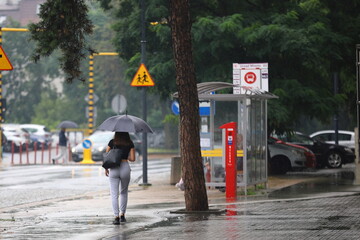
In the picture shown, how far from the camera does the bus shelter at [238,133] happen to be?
2273cm

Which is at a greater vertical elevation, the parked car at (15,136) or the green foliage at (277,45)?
the green foliage at (277,45)

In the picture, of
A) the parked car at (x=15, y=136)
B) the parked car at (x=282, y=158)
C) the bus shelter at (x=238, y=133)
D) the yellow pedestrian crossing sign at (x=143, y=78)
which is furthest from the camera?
the parked car at (x=15, y=136)

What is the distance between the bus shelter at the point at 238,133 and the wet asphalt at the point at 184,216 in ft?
2.48

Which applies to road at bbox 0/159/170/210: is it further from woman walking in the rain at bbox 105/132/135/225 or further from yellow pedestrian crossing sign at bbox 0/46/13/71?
yellow pedestrian crossing sign at bbox 0/46/13/71

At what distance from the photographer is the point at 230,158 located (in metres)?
21.5

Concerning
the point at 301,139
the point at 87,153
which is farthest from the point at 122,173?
the point at 87,153

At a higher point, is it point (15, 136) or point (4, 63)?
point (15, 136)

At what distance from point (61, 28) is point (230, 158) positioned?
5212mm

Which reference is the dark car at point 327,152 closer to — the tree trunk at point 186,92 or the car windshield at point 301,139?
the car windshield at point 301,139

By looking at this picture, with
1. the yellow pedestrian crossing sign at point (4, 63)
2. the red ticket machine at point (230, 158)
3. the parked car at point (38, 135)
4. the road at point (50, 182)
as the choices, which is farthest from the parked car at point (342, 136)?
the yellow pedestrian crossing sign at point (4, 63)

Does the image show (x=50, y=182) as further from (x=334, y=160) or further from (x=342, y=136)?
(x=342, y=136)

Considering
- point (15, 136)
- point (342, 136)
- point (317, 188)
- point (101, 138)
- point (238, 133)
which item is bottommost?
point (317, 188)

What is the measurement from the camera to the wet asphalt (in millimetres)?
14414

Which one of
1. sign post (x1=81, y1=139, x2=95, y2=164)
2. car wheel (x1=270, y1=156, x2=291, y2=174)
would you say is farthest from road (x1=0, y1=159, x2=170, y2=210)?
car wheel (x1=270, y1=156, x2=291, y2=174)
